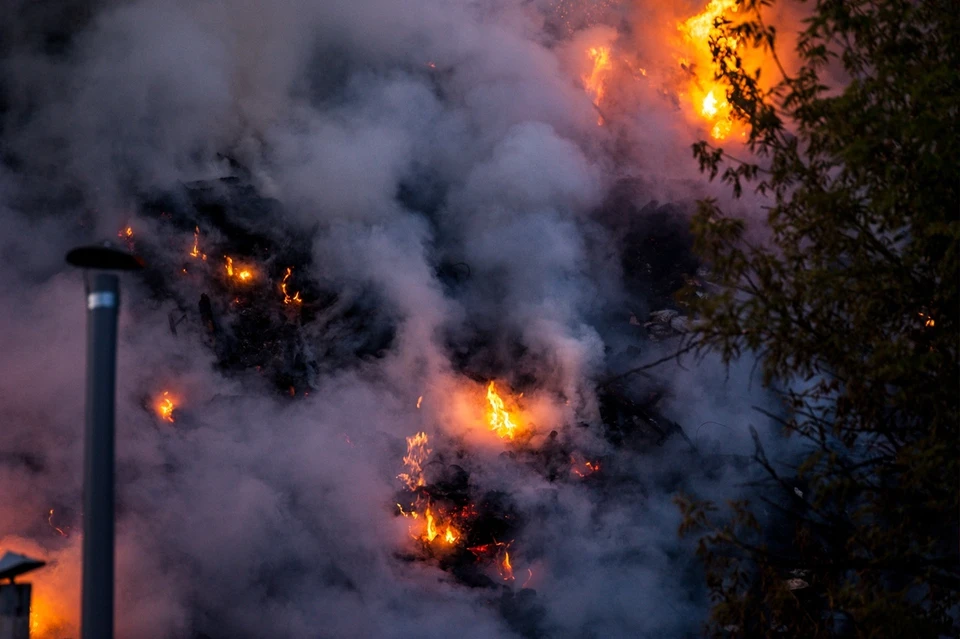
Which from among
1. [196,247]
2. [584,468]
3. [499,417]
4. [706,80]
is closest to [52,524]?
[196,247]

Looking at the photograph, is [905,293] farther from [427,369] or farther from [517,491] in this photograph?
[427,369]

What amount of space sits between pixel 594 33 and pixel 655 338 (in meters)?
12.9

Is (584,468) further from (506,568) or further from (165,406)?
(165,406)

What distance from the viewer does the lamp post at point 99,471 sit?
3553mm

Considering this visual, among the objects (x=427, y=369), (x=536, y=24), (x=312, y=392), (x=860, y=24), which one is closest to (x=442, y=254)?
(x=427, y=369)

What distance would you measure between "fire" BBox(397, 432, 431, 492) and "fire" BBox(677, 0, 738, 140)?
1663 cm

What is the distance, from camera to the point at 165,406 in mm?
16484

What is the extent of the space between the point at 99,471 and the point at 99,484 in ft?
0.21

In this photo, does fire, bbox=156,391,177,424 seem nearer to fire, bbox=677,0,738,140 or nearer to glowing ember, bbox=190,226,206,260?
glowing ember, bbox=190,226,206,260

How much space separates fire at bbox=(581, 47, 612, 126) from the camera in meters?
25.2

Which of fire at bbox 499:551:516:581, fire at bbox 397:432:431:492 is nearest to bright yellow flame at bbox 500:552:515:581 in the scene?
fire at bbox 499:551:516:581

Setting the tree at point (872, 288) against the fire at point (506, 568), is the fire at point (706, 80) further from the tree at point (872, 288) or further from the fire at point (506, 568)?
the tree at point (872, 288)

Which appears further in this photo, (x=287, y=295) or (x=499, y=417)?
(x=287, y=295)

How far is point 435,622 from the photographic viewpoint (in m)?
11.0
